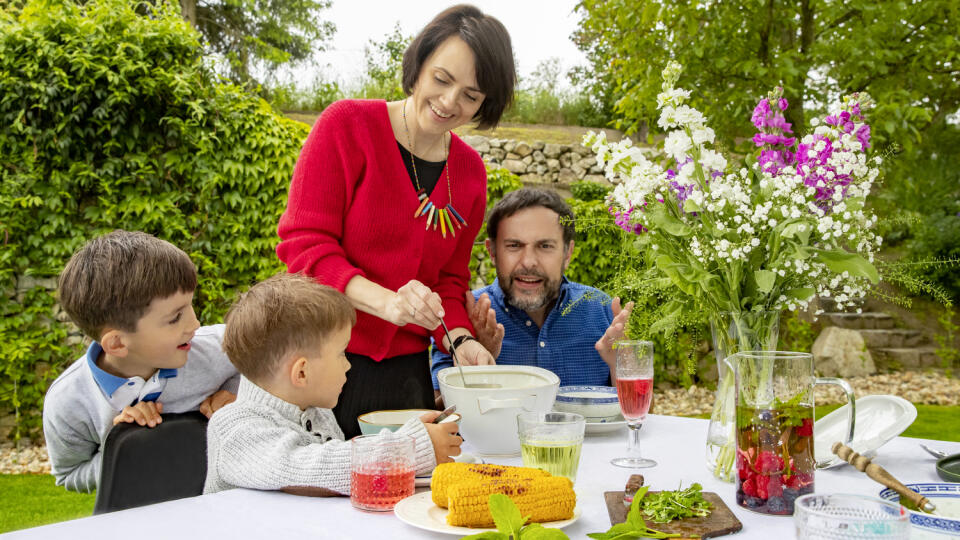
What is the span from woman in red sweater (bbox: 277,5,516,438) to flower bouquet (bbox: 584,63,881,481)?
0.71m

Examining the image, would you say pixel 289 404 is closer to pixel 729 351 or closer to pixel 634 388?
pixel 634 388

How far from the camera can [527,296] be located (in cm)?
297

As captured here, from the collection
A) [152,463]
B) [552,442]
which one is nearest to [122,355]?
[152,463]

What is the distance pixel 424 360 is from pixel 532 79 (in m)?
10.5

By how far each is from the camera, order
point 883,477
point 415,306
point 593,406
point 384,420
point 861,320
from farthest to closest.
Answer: point 861,320
point 593,406
point 415,306
point 384,420
point 883,477

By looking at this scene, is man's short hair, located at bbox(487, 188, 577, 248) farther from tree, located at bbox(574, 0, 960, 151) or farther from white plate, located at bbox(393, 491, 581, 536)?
tree, located at bbox(574, 0, 960, 151)

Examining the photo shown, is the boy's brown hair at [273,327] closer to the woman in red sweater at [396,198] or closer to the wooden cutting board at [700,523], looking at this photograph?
the woman in red sweater at [396,198]

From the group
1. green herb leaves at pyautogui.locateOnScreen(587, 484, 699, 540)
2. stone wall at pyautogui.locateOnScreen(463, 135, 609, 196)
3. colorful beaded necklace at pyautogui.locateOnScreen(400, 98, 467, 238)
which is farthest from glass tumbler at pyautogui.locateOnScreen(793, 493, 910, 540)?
stone wall at pyautogui.locateOnScreen(463, 135, 609, 196)

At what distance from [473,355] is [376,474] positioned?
2.79ft

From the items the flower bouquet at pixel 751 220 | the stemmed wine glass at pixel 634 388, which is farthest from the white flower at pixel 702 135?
the stemmed wine glass at pixel 634 388

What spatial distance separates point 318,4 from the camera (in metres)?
12.9

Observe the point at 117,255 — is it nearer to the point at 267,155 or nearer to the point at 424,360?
the point at 424,360

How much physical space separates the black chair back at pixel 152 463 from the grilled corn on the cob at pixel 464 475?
642mm

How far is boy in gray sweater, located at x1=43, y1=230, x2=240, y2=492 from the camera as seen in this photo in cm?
176
